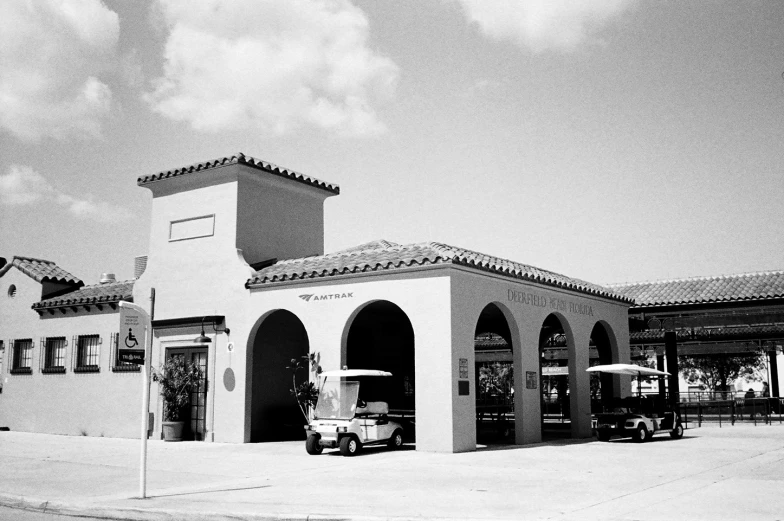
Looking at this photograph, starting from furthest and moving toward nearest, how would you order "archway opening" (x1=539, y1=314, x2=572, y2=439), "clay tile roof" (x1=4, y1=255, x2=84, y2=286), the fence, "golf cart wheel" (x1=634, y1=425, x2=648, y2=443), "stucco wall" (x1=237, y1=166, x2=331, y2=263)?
the fence, "archway opening" (x1=539, y1=314, x2=572, y2=439), "clay tile roof" (x1=4, y1=255, x2=84, y2=286), "stucco wall" (x1=237, y1=166, x2=331, y2=263), "golf cart wheel" (x1=634, y1=425, x2=648, y2=443)

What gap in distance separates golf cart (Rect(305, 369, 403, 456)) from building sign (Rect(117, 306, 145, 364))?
6199mm

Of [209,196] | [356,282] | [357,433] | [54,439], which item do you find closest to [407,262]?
[356,282]

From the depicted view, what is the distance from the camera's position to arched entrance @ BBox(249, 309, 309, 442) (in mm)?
19844

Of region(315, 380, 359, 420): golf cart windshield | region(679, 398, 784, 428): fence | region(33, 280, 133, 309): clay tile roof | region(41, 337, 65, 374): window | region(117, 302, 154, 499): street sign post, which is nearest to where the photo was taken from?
region(117, 302, 154, 499): street sign post

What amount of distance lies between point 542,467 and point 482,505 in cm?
434

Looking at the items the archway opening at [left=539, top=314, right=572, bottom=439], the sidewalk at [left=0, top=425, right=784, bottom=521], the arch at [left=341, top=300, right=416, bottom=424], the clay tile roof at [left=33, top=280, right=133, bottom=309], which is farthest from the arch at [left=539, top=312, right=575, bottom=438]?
the clay tile roof at [left=33, top=280, right=133, bottom=309]

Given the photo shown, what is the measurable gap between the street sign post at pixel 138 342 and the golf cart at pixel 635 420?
41.1ft

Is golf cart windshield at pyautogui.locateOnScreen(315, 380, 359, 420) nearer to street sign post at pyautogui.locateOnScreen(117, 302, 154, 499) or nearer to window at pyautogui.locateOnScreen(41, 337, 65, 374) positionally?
street sign post at pyautogui.locateOnScreen(117, 302, 154, 499)

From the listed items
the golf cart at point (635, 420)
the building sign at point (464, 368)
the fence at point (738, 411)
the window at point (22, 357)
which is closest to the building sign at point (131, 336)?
the building sign at point (464, 368)

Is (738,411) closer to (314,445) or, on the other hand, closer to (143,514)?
(314,445)

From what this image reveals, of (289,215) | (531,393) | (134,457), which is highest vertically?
(289,215)

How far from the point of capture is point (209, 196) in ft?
69.0

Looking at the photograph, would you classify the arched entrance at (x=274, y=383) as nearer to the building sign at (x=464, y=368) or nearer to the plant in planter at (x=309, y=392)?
the plant in planter at (x=309, y=392)

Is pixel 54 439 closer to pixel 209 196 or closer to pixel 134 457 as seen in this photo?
pixel 134 457
